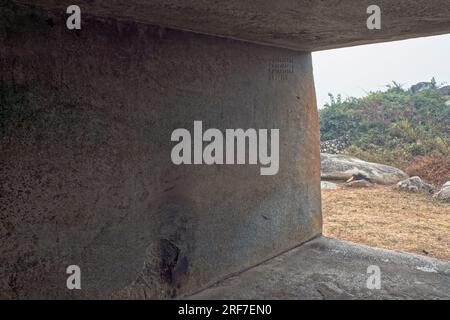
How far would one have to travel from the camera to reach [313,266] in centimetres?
317

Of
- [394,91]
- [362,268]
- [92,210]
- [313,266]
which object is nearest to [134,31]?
[92,210]

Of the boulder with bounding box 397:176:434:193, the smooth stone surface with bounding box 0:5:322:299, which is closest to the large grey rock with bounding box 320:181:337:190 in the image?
the boulder with bounding box 397:176:434:193

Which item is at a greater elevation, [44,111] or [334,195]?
[44,111]

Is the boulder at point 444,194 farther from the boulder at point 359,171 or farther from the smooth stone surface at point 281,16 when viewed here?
the smooth stone surface at point 281,16

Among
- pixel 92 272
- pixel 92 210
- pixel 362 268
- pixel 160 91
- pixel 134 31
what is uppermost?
pixel 134 31

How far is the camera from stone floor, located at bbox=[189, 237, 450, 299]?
264 cm

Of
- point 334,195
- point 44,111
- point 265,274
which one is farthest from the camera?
point 334,195

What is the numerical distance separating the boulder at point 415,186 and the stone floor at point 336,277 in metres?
5.40

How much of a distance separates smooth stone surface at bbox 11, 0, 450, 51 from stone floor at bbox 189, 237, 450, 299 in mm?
1832

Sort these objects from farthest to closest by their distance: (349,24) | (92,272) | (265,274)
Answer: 1. (265,274)
2. (349,24)
3. (92,272)

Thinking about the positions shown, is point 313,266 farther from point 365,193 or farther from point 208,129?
point 365,193

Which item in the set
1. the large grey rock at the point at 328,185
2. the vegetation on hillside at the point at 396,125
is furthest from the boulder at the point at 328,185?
the vegetation on hillside at the point at 396,125

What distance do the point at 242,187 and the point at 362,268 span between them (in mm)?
1214

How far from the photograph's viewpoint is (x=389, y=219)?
20.3 feet
